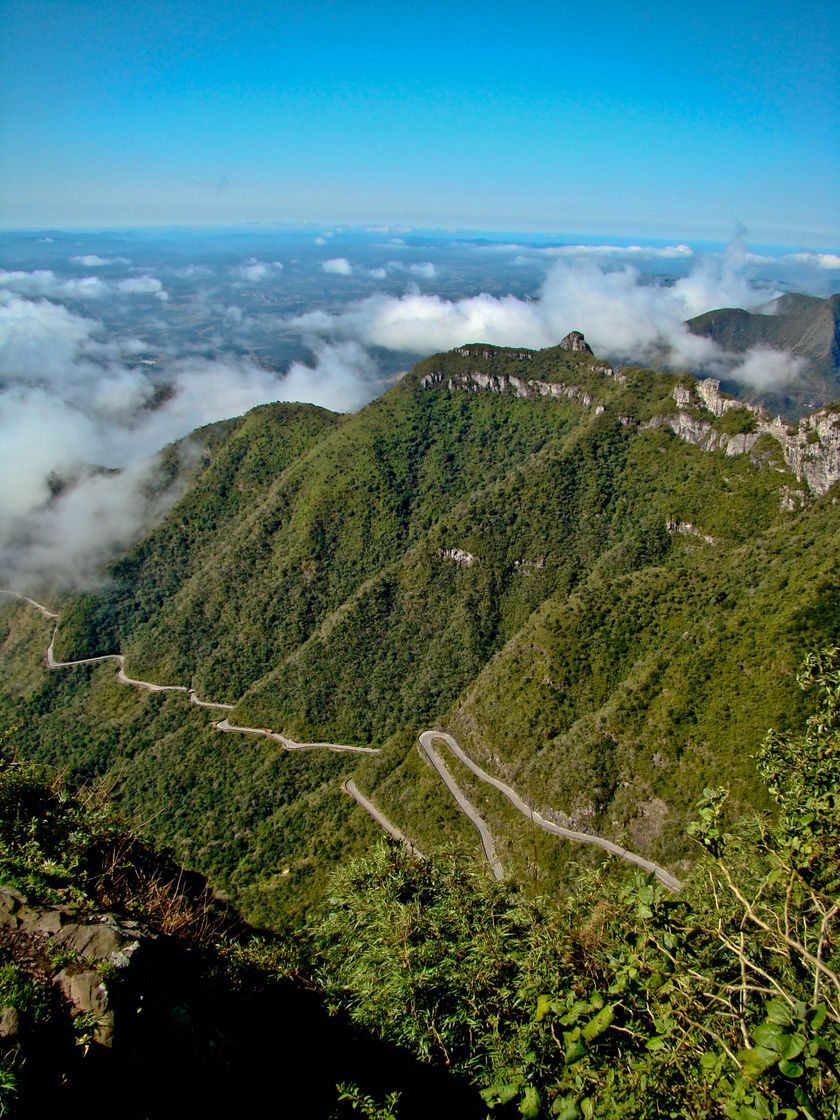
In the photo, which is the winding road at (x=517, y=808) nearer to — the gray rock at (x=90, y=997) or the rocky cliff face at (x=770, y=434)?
the gray rock at (x=90, y=997)

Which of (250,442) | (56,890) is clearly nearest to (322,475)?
(250,442)

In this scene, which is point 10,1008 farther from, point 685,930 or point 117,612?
point 117,612

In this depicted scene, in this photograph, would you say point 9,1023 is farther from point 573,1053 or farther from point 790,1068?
point 790,1068

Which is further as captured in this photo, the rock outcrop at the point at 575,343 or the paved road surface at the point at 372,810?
the rock outcrop at the point at 575,343

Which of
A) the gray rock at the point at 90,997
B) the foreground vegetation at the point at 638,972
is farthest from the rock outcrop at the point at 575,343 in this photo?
the gray rock at the point at 90,997

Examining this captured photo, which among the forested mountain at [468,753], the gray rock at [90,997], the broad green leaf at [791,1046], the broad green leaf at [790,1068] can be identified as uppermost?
the broad green leaf at [791,1046]

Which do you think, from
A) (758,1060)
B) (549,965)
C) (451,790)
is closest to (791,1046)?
(758,1060)

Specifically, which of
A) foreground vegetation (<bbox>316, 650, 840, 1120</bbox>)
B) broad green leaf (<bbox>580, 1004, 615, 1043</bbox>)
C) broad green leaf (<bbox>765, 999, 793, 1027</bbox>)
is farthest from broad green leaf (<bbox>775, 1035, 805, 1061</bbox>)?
broad green leaf (<bbox>580, 1004, 615, 1043</bbox>)
